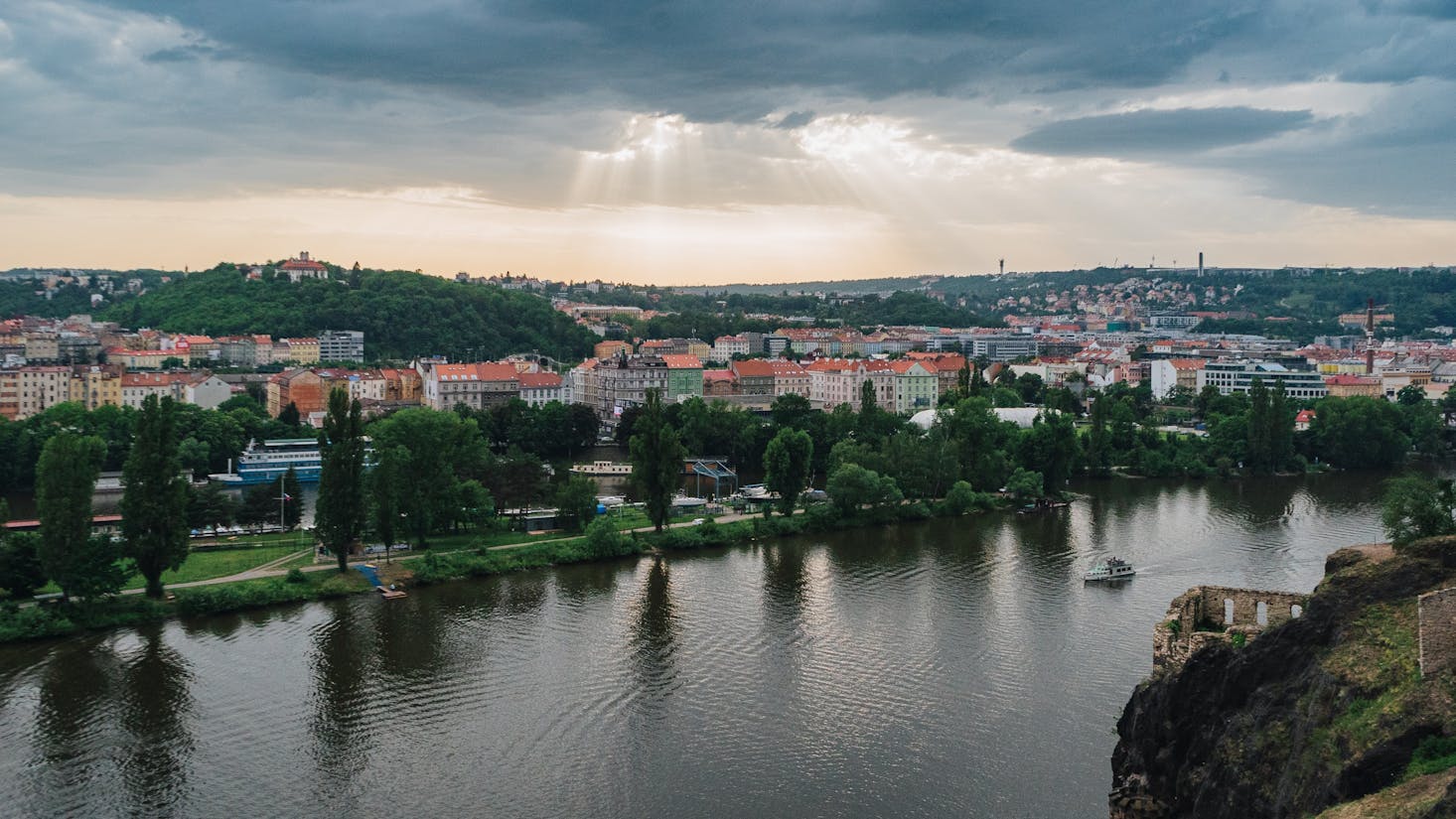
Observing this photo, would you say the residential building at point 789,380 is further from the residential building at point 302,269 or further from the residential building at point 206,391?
the residential building at point 302,269

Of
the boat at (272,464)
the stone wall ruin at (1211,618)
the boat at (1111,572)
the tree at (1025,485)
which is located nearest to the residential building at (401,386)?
the boat at (272,464)

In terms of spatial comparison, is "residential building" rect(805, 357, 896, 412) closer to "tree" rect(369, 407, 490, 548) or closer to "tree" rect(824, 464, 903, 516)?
"tree" rect(824, 464, 903, 516)

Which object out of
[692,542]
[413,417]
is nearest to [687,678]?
[692,542]

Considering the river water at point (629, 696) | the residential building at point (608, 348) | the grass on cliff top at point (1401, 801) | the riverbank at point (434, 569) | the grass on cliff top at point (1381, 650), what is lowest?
the river water at point (629, 696)

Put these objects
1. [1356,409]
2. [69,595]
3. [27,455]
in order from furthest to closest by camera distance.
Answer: [1356,409], [27,455], [69,595]

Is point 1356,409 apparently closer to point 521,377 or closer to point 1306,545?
point 1306,545

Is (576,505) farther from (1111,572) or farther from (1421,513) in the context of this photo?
(1421,513)
